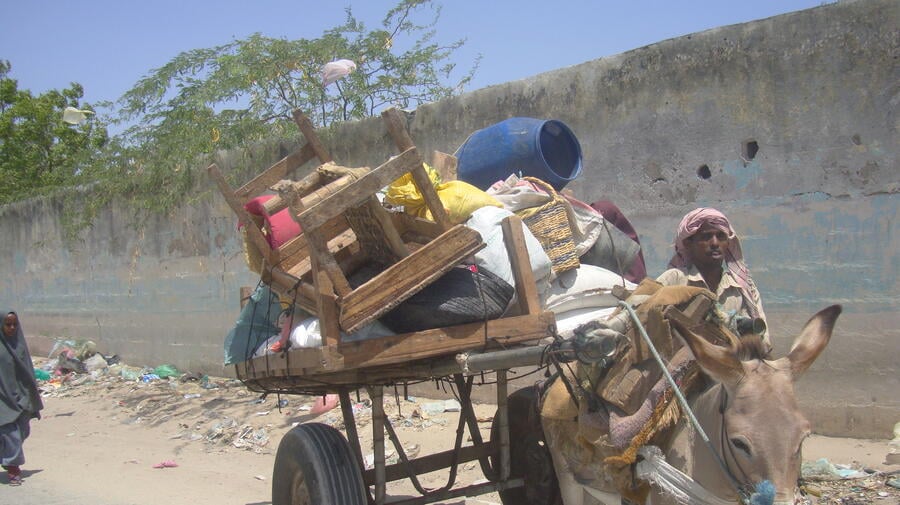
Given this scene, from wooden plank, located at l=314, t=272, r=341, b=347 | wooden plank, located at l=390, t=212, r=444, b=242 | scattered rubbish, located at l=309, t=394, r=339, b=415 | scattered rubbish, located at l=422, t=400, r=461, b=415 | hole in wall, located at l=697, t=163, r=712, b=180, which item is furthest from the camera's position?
scattered rubbish, located at l=309, t=394, r=339, b=415

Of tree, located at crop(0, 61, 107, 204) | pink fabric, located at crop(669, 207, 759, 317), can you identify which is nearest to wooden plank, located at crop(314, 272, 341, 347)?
pink fabric, located at crop(669, 207, 759, 317)

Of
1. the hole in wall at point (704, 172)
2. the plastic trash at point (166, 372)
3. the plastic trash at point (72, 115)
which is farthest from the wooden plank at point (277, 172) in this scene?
the plastic trash at point (72, 115)

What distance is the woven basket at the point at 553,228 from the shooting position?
3830mm

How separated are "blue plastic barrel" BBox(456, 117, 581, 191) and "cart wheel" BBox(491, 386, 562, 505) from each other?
1.18m

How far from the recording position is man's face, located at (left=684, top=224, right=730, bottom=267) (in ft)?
13.2

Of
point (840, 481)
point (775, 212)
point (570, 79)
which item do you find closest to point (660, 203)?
point (775, 212)

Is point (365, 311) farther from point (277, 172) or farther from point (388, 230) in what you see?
point (277, 172)

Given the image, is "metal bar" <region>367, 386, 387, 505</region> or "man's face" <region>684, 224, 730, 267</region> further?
"man's face" <region>684, 224, 730, 267</region>

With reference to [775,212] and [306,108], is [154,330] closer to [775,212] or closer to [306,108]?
[306,108]

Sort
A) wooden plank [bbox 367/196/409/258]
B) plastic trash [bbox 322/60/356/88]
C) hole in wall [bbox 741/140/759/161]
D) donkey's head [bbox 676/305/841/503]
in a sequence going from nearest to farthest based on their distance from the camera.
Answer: donkey's head [bbox 676/305/841/503], wooden plank [bbox 367/196/409/258], hole in wall [bbox 741/140/759/161], plastic trash [bbox 322/60/356/88]

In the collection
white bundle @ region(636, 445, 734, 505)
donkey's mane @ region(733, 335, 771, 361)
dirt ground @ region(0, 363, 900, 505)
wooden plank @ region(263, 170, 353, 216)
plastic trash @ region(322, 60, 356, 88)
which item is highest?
plastic trash @ region(322, 60, 356, 88)

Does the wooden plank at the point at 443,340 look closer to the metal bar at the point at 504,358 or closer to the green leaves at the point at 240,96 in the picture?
the metal bar at the point at 504,358

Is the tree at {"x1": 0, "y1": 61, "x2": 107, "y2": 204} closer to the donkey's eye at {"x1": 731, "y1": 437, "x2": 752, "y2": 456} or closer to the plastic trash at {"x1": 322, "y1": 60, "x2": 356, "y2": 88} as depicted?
the plastic trash at {"x1": 322, "y1": 60, "x2": 356, "y2": 88}

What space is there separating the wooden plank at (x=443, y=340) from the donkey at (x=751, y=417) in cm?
85
